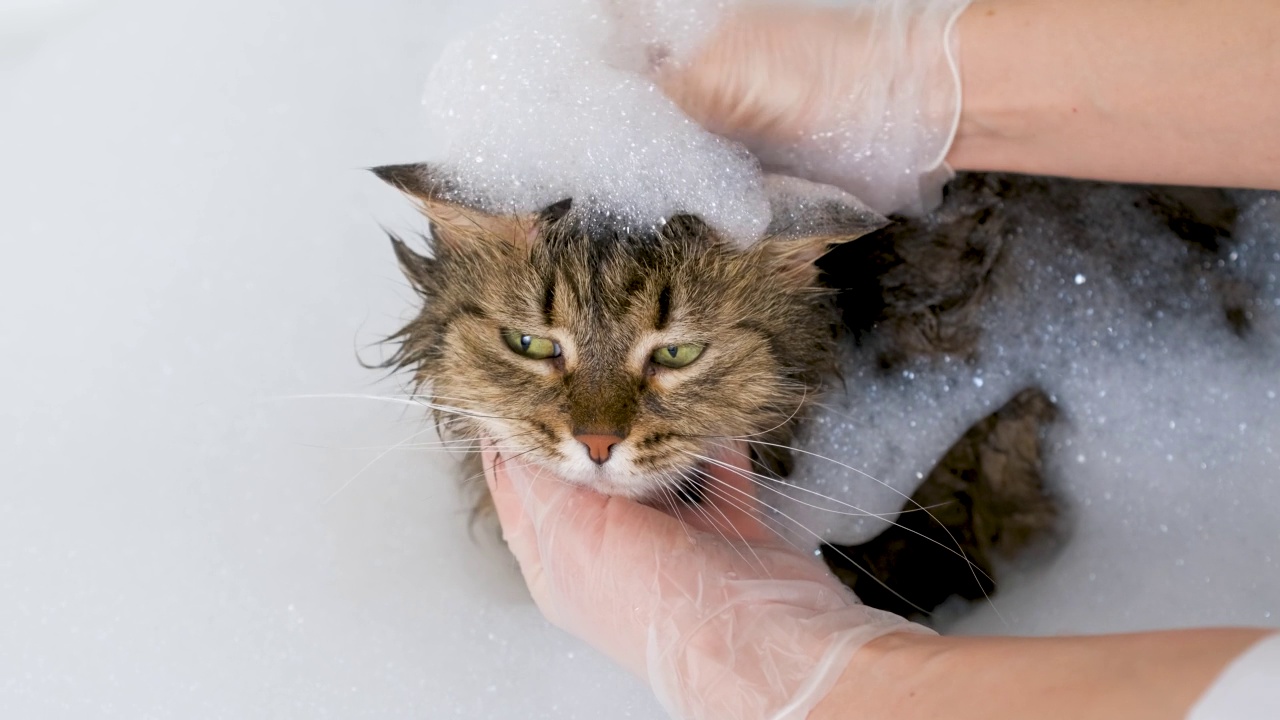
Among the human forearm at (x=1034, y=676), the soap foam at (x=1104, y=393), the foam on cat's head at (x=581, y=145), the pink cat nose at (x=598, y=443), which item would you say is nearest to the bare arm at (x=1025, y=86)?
the foam on cat's head at (x=581, y=145)

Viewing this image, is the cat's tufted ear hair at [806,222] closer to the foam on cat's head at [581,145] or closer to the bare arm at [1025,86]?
the foam on cat's head at [581,145]

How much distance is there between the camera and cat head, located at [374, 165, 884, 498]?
1.19 m

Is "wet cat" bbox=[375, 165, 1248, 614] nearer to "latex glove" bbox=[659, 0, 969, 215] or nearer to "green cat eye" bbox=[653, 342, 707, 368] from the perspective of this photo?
"green cat eye" bbox=[653, 342, 707, 368]

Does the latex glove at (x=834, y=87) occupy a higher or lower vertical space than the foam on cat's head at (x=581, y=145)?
higher

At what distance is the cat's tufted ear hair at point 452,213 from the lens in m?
1.11

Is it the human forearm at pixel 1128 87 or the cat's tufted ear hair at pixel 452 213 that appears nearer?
the cat's tufted ear hair at pixel 452 213

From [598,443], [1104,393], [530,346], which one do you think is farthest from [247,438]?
[1104,393]

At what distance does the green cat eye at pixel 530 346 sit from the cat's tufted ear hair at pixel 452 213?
130mm

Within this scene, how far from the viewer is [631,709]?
1.72 metres

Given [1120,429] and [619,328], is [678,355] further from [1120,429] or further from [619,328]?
[1120,429]

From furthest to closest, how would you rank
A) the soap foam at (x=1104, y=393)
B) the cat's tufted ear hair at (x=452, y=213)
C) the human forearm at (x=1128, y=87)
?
the soap foam at (x=1104, y=393) → the human forearm at (x=1128, y=87) → the cat's tufted ear hair at (x=452, y=213)

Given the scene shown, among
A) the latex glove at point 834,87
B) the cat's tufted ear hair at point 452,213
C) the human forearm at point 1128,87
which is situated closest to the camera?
the cat's tufted ear hair at point 452,213

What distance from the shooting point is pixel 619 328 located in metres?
1.20

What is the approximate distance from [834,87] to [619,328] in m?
0.53
